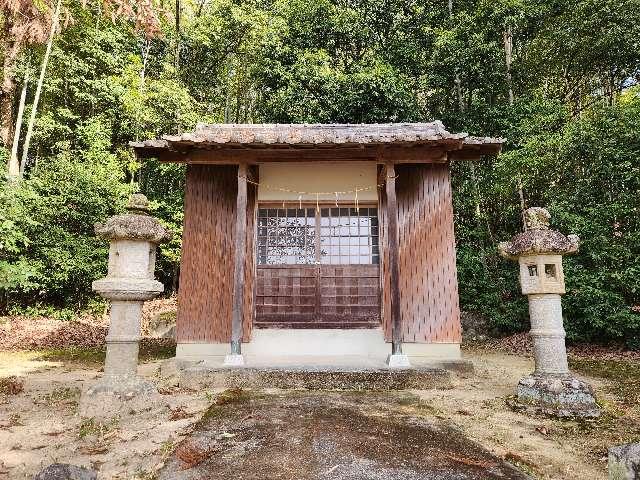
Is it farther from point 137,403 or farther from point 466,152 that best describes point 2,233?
point 466,152

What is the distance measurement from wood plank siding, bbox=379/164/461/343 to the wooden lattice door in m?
0.36

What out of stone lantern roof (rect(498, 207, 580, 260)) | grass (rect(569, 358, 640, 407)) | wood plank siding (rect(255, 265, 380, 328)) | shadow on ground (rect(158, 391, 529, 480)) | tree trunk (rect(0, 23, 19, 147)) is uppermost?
tree trunk (rect(0, 23, 19, 147))

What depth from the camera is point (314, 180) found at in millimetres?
7801

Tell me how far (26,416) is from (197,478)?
2.95 metres

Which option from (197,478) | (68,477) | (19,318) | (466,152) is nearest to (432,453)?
(197,478)

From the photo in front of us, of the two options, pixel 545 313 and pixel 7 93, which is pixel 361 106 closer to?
pixel 545 313

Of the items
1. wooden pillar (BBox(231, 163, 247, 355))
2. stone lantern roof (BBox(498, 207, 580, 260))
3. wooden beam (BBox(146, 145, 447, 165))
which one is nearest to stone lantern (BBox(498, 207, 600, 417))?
stone lantern roof (BBox(498, 207, 580, 260))

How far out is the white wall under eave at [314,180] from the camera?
773cm

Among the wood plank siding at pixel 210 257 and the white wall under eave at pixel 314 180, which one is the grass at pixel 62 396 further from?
the white wall under eave at pixel 314 180

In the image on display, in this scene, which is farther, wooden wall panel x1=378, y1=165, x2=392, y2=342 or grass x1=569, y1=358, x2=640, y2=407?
wooden wall panel x1=378, y1=165, x2=392, y2=342

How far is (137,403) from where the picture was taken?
14.1ft

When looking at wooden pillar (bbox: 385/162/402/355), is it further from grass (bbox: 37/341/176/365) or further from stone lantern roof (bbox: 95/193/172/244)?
grass (bbox: 37/341/176/365)

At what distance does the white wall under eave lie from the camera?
7.73 m

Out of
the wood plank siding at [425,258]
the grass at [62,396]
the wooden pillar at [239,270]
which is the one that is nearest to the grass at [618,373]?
the wood plank siding at [425,258]
